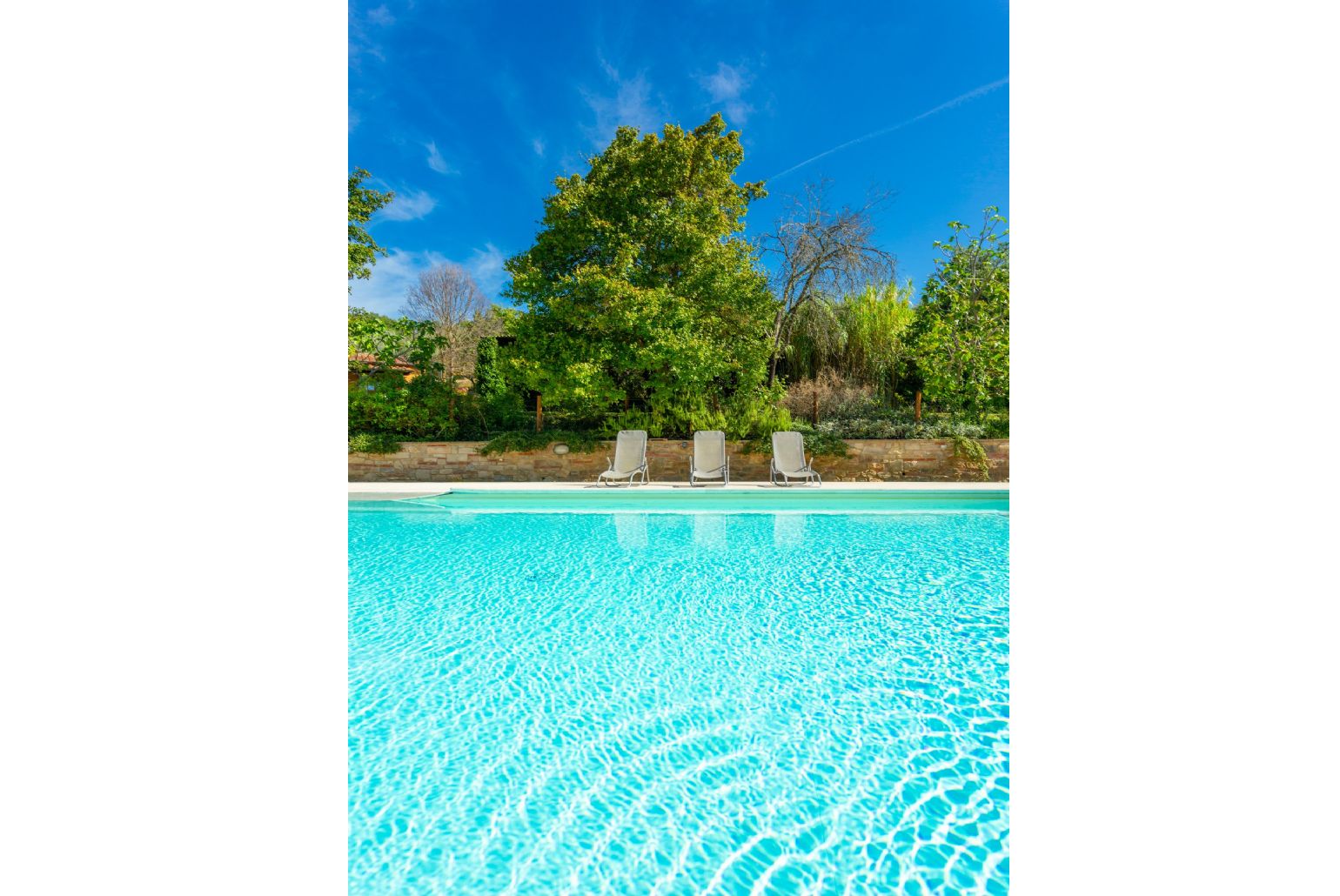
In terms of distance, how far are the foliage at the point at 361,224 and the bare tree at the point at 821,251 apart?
888 centimetres

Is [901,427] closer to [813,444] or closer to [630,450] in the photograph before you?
[813,444]

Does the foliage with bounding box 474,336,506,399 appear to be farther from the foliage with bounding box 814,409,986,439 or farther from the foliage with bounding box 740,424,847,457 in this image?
the foliage with bounding box 814,409,986,439

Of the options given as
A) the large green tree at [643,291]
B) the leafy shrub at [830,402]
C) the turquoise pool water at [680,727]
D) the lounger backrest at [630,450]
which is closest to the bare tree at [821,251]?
the leafy shrub at [830,402]

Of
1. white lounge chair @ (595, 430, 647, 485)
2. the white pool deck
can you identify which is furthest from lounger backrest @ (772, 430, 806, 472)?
white lounge chair @ (595, 430, 647, 485)

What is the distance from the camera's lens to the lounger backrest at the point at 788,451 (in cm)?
1052

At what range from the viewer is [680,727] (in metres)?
2.61

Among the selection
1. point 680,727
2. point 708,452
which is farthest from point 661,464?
point 680,727

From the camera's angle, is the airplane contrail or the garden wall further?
the airplane contrail

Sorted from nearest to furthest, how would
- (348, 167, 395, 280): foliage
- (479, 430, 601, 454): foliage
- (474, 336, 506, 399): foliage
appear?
(479, 430, 601, 454): foliage
(348, 167, 395, 280): foliage
(474, 336, 506, 399): foliage

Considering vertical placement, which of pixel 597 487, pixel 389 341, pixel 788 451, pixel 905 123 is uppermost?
pixel 905 123

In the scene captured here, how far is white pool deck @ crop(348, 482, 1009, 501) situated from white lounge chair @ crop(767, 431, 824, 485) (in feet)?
1.06

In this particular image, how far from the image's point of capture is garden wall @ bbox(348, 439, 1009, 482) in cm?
1077

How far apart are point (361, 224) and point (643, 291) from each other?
22.9ft
